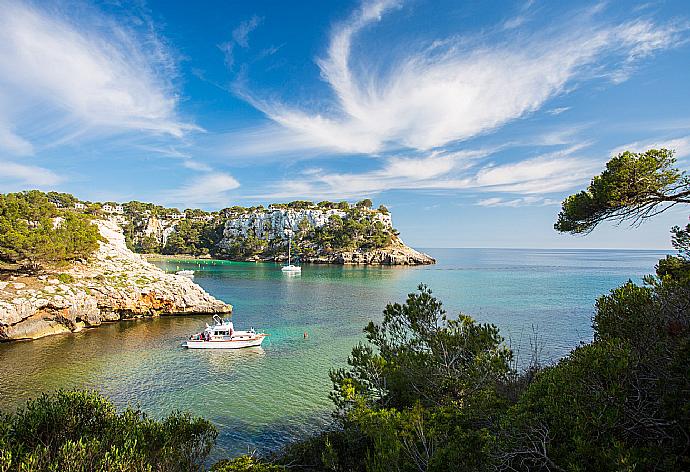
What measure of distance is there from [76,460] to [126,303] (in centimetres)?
2711

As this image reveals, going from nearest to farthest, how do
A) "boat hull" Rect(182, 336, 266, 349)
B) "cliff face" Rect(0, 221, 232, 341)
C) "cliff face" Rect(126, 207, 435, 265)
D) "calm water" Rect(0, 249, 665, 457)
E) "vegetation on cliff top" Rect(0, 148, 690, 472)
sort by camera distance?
"vegetation on cliff top" Rect(0, 148, 690, 472) → "calm water" Rect(0, 249, 665, 457) → "boat hull" Rect(182, 336, 266, 349) → "cliff face" Rect(0, 221, 232, 341) → "cliff face" Rect(126, 207, 435, 265)

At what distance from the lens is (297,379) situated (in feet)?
61.0

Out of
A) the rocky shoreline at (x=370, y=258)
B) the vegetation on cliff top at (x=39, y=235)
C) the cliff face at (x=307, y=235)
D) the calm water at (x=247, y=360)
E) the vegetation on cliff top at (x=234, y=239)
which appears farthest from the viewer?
the vegetation on cliff top at (x=234, y=239)

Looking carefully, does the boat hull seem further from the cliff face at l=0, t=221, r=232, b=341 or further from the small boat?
the cliff face at l=0, t=221, r=232, b=341

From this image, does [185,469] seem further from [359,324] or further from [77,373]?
[359,324]

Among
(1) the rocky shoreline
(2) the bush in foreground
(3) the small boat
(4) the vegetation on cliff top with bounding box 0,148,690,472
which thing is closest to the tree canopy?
(4) the vegetation on cliff top with bounding box 0,148,690,472

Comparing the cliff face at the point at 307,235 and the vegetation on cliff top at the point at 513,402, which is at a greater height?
the cliff face at the point at 307,235

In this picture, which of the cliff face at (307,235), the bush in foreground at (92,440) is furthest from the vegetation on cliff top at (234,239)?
the bush in foreground at (92,440)

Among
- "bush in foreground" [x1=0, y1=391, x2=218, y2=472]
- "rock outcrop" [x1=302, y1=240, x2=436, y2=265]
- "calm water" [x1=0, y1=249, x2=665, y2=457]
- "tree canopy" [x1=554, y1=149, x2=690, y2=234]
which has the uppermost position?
"tree canopy" [x1=554, y1=149, x2=690, y2=234]

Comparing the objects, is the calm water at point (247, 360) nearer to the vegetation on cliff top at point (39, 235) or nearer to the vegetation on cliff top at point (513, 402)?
the vegetation on cliff top at point (513, 402)

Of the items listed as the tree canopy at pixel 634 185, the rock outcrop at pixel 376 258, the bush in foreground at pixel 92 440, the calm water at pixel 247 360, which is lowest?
the calm water at pixel 247 360

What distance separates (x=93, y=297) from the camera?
28.5m

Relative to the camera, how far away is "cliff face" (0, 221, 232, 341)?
23.9 meters

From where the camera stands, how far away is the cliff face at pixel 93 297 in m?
23.9
